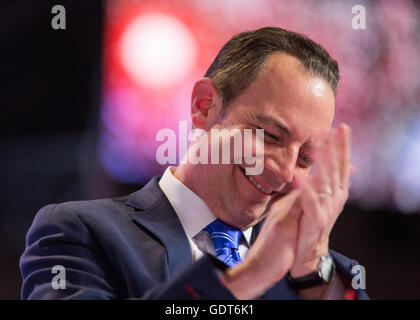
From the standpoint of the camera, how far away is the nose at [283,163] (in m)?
1.36

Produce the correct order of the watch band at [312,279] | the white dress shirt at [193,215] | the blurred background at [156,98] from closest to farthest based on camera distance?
the watch band at [312,279] < the white dress shirt at [193,215] < the blurred background at [156,98]

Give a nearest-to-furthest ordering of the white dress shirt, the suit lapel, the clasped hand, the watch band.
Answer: the clasped hand, the watch band, the suit lapel, the white dress shirt

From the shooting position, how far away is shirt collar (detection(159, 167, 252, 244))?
4.64 ft

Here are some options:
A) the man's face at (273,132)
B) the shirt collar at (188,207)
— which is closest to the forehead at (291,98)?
the man's face at (273,132)

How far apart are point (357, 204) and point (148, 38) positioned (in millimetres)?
1258

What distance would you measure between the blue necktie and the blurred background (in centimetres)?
135

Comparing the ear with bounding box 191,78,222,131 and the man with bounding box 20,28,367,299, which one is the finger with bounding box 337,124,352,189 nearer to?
the man with bounding box 20,28,367,299

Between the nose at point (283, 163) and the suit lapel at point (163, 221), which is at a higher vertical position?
the nose at point (283, 163)

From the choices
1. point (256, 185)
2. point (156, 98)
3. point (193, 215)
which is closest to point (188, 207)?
point (193, 215)

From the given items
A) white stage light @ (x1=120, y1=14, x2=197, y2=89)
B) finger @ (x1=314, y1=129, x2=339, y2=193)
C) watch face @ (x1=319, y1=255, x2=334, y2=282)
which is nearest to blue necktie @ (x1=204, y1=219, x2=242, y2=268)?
watch face @ (x1=319, y1=255, x2=334, y2=282)

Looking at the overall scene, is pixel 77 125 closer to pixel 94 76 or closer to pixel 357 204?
pixel 94 76

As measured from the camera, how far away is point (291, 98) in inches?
54.3

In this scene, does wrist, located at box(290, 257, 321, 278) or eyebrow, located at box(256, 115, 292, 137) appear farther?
eyebrow, located at box(256, 115, 292, 137)

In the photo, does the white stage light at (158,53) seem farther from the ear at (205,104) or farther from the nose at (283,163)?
the nose at (283,163)
